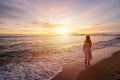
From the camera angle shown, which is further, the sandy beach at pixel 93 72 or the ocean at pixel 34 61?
the ocean at pixel 34 61

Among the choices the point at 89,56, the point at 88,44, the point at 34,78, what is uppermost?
the point at 88,44

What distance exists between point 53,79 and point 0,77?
3426 millimetres

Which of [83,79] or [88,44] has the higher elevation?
[88,44]

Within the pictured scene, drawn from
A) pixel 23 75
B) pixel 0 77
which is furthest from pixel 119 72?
pixel 0 77

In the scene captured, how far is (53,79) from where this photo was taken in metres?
7.02

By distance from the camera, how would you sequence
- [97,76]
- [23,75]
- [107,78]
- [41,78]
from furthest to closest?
[23,75] < [41,78] < [97,76] < [107,78]

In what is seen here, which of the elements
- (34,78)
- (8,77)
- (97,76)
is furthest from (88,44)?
(8,77)

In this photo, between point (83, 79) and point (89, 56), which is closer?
point (83, 79)

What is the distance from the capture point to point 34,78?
7422mm

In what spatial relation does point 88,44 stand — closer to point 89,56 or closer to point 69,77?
point 89,56

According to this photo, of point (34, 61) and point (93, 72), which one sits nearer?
point (93, 72)

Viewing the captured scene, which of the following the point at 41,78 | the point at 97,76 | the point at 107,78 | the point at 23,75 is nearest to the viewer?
the point at 107,78

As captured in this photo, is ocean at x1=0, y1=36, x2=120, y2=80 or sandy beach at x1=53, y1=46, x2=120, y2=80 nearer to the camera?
sandy beach at x1=53, y1=46, x2=120, y2=80

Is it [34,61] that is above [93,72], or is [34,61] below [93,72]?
below
